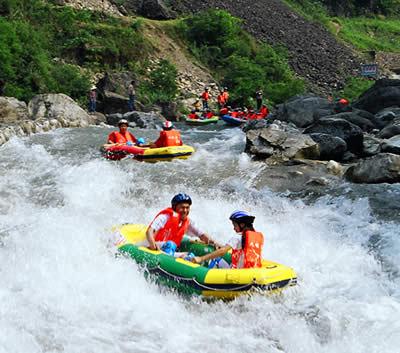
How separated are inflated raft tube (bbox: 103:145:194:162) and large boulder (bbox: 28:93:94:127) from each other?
5.18 meters

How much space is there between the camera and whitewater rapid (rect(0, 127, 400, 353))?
4.79m

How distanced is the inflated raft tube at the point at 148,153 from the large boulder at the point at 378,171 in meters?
3.68

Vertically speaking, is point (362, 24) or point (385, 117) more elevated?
point (385, 117)

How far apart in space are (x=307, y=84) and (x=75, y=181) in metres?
21.6

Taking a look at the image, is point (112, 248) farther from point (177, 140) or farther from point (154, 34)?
point (154, 34)

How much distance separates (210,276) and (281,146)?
20.9ft

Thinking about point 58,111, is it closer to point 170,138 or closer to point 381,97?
point 170,138

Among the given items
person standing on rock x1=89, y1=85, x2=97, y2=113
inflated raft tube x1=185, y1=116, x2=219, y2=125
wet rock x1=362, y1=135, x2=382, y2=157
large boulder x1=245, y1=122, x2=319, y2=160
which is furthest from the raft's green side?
person standing on rock x1=89, y1=85, x2=97, y2=113

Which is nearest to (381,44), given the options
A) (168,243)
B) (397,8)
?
(397,8)

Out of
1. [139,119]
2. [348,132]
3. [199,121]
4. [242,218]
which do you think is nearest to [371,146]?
[348,132]

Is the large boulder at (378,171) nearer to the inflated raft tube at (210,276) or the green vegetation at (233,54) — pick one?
the inflated raft tube at (210,276)

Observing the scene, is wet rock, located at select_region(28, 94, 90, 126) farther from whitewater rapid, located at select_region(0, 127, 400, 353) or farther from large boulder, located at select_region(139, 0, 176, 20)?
large boulder, located at select_region(139, 0, 176, 20)

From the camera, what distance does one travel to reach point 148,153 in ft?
37.9

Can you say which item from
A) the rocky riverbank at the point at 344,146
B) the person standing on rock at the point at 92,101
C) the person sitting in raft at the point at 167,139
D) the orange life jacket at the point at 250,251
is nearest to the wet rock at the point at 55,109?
the person standing on rock at the point at 92,101
